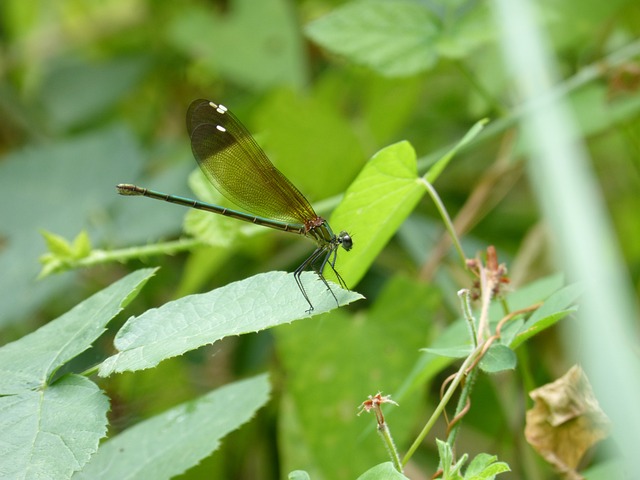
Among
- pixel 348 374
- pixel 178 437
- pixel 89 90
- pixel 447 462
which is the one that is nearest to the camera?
pixel 447 462

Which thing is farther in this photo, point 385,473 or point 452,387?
point 452,387

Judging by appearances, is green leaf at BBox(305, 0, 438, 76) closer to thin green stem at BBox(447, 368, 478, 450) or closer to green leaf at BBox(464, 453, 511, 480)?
thin green stem at BBox(447, 368, 478, 450)

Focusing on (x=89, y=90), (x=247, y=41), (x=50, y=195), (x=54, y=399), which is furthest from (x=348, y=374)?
(x=89, y=90)

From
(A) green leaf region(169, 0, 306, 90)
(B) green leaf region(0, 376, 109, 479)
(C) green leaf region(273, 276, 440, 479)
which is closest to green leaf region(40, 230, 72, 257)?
(C) green leaf region(273, 276, 440, 479)

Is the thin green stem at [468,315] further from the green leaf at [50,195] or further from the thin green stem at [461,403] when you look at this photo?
the green leaf at [50,195]

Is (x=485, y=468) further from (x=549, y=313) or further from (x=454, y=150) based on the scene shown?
(x=454, y=150)


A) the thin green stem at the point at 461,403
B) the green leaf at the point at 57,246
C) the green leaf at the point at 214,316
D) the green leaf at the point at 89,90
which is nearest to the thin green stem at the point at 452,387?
the thin green stem at the point at 461,403

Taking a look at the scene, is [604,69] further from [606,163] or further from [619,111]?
[606,163]
